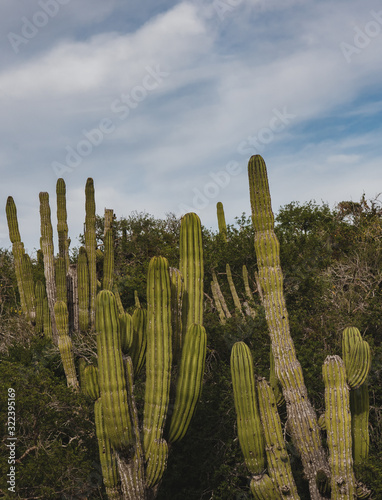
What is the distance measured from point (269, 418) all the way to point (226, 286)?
27.7ft

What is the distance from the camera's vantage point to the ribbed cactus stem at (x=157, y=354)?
448 cm

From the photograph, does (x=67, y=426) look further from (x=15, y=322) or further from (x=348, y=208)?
(x=348, y=208)

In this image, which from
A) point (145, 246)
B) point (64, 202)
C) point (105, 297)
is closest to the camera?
point (105, 297)

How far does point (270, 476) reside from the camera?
5113mm

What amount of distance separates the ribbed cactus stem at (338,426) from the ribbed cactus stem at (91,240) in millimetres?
7268

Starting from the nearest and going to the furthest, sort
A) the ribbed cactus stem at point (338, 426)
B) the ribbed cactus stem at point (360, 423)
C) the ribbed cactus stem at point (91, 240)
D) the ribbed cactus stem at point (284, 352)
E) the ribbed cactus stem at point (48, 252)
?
the ribbed cactus stem at point (338, 426), the ribbed cactus stem at point (284, 352), the ribbed cactus stem at point (360, 423), the ribbed cactus stem at point (48, 252), the ribbed cactus stem at point (91, 240)

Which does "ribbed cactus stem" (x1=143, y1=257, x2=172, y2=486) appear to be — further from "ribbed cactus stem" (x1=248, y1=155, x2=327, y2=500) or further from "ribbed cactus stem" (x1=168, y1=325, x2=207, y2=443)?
"ribbed cactus stem" (x1=248, y1=155, x2=327, y2=500)

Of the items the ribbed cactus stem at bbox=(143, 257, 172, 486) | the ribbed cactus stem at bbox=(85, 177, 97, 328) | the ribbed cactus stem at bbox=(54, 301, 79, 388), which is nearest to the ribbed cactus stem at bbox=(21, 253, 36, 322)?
the ribbed cactus stem at bbox=(85, 177, 97, 328)

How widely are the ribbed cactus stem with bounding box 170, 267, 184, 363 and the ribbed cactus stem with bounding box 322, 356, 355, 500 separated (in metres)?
1.56

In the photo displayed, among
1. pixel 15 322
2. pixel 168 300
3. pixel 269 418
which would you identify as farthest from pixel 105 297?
pixel 15 322

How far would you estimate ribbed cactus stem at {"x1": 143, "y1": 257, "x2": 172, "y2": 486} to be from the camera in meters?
4.48

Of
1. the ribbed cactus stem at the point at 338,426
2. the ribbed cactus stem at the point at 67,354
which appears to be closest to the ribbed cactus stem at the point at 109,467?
the ribbed cactus stem at the point at 338,426

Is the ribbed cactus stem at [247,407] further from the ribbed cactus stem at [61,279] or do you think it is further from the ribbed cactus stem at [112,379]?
the ribbed cactus stem at [61,279]

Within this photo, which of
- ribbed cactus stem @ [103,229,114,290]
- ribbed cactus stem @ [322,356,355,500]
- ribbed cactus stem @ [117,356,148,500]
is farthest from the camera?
ribbed cactus stem @ [103,229,114,290]
